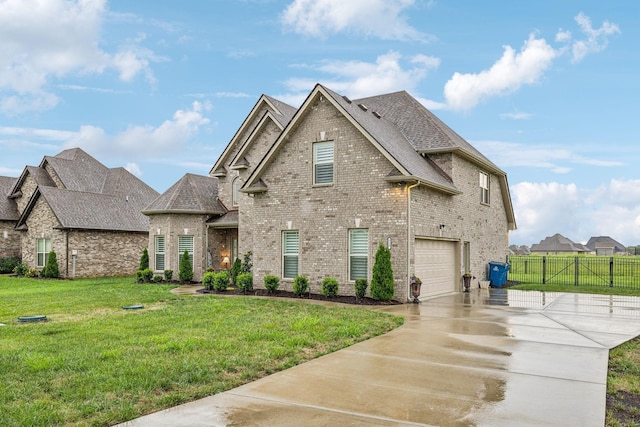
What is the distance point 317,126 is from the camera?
1753cm

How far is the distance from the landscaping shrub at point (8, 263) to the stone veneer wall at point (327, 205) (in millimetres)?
22695

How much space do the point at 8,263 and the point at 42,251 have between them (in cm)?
513

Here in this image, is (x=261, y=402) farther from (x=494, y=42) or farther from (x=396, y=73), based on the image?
(x=396, y=73)

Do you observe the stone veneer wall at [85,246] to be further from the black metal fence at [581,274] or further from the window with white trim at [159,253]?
the black metal fence at [581,274]

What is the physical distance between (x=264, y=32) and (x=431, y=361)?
17.4 metres

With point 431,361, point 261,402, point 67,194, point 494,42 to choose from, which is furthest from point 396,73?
point 261,402

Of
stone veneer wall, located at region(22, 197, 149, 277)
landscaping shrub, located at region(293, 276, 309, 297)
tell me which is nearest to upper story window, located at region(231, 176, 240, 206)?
stone veneer wall, located at region(22, 197, 149, 277)

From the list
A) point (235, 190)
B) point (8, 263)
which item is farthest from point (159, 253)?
point (8, 263)

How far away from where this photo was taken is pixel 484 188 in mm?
23062

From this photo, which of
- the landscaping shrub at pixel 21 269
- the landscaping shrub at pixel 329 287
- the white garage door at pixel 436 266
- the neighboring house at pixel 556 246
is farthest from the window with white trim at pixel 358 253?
the neighboring house at pixel 556 246

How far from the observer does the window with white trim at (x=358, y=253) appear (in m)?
16.5

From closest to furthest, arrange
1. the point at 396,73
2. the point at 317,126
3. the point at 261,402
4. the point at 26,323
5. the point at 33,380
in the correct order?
the point at 261,402 < the point at 33,380 < the point at 26,323 < the point at 317,126 < the point at 396,73

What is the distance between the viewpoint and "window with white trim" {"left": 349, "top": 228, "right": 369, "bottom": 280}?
54.1ft

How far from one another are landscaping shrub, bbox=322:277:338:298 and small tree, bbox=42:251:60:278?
1874cm
